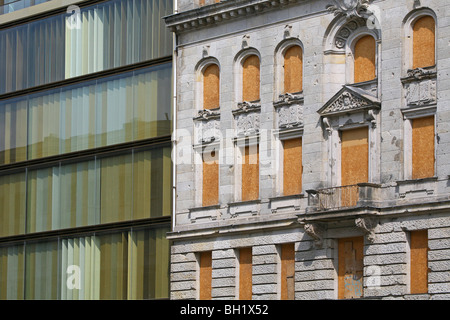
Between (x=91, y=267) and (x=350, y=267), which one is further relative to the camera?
(x=91, y=267)

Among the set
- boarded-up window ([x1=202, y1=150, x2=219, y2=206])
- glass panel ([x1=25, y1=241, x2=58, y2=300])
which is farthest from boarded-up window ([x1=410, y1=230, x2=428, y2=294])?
glass panel ([x1=25, y1=241, x2=58, y2=300])

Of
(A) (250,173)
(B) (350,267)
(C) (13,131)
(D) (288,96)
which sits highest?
(C) (13,131)

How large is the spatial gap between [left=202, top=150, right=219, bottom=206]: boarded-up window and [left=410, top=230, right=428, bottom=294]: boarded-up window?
10676 mm

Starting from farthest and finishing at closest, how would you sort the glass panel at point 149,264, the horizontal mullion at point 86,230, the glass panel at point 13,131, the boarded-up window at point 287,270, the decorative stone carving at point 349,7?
the glass panel at point 13,131, the horizontal mullion at point 86,230, the glass panel at point 149,264, the boarded-up window at point 287,270, the decorative stone carving at point 349,7

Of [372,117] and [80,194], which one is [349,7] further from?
[80,194]

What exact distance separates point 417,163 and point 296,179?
617cm

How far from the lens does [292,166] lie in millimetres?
54250

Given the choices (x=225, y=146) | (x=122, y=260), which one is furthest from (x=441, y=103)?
(x=122, y=260)

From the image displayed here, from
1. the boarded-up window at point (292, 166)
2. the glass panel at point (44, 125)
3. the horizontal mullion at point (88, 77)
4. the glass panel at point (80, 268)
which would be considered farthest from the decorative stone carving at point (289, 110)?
the glass panel at point (44, 125)

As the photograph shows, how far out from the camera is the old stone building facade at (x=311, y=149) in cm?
4938

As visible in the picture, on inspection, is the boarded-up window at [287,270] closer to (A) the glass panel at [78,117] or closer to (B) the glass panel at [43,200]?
(A) the glass panel at [78,117]

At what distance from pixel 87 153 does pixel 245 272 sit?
12.4 metres

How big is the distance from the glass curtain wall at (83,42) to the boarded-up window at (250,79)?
17.3ft

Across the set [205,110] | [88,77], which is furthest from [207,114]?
[88,77]
